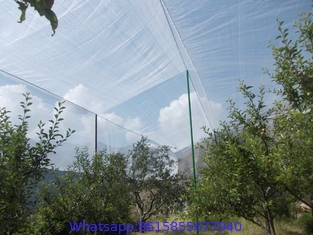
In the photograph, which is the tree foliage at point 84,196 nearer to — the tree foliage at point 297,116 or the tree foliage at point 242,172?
the tree foliage at point 242,172

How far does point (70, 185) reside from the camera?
10.1 ft

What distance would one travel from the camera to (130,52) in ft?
9.78

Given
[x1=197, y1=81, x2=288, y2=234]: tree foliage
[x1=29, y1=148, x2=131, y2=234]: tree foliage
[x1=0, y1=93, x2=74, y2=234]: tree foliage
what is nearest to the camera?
[x1=0, y1=93, x2=74, y2=234]: tree foliage

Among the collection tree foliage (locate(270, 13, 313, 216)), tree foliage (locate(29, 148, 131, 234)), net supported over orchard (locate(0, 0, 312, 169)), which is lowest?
tree foliage (locate(29, 148, 131, 234))

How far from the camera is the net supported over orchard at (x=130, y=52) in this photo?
94.0 inches

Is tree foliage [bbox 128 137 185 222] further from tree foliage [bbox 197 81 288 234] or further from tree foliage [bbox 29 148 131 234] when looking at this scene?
tree foliage [bbox 197 81 288 234]

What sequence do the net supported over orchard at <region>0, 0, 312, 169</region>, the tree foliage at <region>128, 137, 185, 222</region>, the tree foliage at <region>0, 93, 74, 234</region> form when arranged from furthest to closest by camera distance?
the tree foliage at <region>128, 137, 185, 222</region>, the net supported over orchard at <region>0, 0, 312, 169</region>, the tree foliage at <region>0, 93, 74, 234</region>

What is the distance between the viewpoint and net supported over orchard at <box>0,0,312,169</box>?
2387 millimetres

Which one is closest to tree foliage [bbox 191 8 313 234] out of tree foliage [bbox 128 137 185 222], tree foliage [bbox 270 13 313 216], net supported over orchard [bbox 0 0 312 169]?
tree foliage [bbox 270 13 313 216]

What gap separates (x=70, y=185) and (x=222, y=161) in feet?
6.26

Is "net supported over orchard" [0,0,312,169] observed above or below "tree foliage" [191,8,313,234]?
above

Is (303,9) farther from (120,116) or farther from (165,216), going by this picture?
(165,216)

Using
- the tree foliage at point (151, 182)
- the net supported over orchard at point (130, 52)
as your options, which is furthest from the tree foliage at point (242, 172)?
the tree foliage at point (151, 182)

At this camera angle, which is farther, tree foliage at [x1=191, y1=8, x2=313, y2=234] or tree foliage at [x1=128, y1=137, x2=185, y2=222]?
tree foliage at [x1=128, y1=137, x2=185, y2=222]
